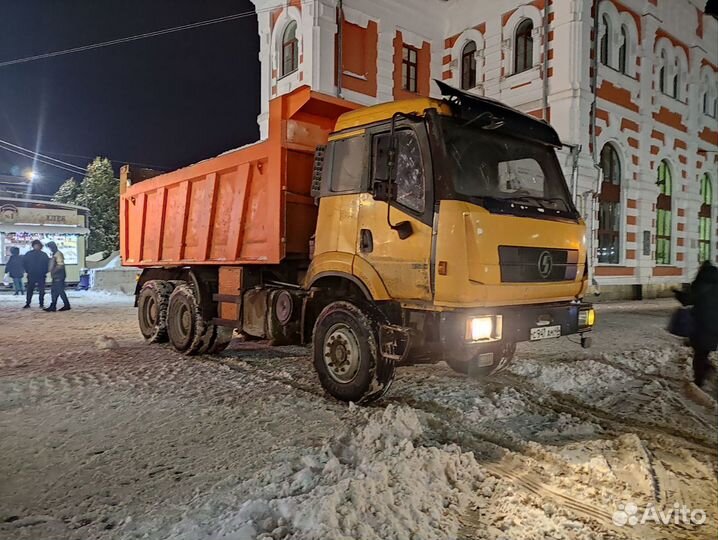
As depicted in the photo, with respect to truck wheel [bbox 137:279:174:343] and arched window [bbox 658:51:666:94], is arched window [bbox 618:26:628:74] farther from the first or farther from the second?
truck wheel [bbox 137:279:174:343]

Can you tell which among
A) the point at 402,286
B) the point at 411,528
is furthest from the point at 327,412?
the point at 411,528

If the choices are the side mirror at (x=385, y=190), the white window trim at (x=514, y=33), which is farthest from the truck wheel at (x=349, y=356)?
the white window trim at (x=514, y=33)

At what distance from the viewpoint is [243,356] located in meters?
7.88

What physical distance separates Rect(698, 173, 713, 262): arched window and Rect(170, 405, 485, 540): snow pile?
24513mm

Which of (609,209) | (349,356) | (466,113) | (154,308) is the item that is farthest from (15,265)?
(609,209)

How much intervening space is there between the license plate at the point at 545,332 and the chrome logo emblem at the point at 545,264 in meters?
0.49

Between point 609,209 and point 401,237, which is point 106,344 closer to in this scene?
point 401,237

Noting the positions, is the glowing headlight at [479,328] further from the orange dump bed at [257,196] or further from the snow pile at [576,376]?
the orange dump bed at [257,196]

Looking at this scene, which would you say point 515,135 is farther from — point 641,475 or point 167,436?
point 167,436

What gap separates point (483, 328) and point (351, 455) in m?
1.55

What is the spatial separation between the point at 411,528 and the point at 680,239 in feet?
76.1

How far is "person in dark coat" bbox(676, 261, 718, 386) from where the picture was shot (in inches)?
221

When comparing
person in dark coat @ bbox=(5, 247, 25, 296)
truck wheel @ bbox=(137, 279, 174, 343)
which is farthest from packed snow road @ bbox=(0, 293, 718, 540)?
person in dark coat @ bbox=(5, 247, 25, 296)

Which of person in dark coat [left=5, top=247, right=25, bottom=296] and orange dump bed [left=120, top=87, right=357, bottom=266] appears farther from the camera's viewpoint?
person in dark coat [left=5, top=247, right=25, bottom=296]
